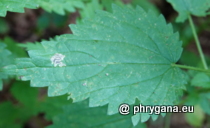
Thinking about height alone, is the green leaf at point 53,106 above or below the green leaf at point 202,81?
below

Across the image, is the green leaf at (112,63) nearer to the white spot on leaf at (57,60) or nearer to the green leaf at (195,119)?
the white spot on leaf at (57,60)

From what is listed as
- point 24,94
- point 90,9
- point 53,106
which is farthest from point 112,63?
point 24,94

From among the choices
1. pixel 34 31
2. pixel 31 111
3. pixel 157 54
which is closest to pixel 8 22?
pixel 34 31

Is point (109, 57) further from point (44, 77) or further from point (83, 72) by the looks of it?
point (44, 77)

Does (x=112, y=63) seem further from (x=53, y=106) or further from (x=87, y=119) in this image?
(x=53, y=106)

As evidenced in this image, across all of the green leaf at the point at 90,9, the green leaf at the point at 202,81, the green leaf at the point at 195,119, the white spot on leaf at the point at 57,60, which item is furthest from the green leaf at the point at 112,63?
the green leaf at the point at 195,119

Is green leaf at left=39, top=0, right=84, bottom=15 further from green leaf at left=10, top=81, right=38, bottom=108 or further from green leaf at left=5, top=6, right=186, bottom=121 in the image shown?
green leaf at left=10, top=81, right=38, bottom=108

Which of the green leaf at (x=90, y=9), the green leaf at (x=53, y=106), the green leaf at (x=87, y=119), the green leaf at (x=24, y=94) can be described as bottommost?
the green leaf at (x=87, y=119)

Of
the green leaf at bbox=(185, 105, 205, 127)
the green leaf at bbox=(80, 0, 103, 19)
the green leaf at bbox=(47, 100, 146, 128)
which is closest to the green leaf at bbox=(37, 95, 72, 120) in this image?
the green leaf at bbox=(47, 100, 146, 128)
